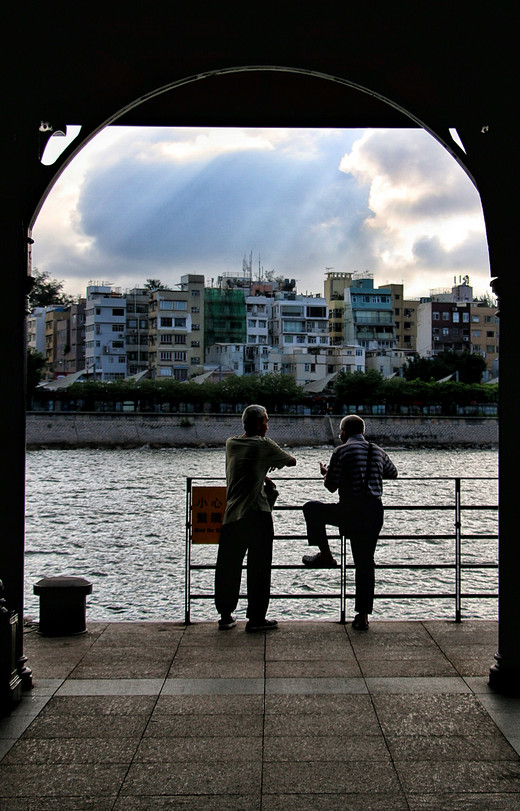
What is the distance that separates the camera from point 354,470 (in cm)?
609

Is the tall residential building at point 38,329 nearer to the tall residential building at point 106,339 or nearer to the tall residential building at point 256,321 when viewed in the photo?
the tall residential building at point 106,339

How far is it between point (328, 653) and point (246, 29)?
3781mm

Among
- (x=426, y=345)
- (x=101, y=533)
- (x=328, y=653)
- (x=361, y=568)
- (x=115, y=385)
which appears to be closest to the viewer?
(x=328, y=653)

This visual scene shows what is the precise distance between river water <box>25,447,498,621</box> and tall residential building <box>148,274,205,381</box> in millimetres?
42914

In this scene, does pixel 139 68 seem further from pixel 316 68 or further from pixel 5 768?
pixel 5 768

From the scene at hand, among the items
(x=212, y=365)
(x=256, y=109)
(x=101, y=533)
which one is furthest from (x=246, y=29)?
(x=212, y=365)

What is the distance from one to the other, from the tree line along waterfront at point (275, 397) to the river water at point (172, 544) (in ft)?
95.8

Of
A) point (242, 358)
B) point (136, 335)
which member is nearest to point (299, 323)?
point (242, 358)

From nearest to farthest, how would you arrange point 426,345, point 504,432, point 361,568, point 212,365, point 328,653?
1. point 504,432
2. point 328,653
3. point 361,568
4. point 212,365
5. point 426,345

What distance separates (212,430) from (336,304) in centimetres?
4383

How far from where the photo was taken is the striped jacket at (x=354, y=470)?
609cm

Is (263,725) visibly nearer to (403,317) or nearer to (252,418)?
(252,418)

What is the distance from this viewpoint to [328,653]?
551cm

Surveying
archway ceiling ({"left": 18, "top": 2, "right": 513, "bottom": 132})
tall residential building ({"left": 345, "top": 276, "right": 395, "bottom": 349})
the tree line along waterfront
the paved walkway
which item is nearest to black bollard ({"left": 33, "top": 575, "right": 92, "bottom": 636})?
the paved walkway
